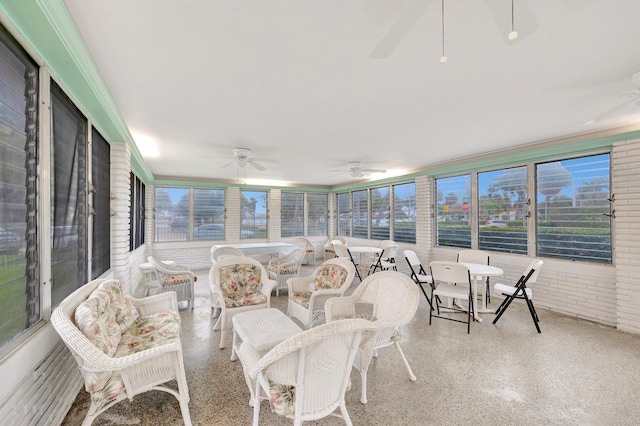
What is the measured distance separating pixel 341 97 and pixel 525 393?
2.94 meters

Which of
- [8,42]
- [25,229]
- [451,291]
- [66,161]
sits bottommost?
[451,291]

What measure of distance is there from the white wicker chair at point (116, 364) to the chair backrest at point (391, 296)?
1.53 metres

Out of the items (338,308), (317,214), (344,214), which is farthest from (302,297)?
(317,214)

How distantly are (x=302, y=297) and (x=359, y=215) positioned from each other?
553 cm

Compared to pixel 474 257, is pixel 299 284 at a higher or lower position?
lower

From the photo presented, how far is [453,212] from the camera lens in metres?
5.71

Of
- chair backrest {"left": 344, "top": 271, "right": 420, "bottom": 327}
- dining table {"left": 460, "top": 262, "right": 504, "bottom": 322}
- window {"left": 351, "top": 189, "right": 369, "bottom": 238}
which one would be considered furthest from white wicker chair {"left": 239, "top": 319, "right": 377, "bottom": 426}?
window {"left": 351, "top": 189, "right": 369, "bottom": 238}

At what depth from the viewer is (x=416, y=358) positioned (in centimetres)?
273


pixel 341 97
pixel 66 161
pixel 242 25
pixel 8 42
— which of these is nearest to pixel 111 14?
pixel 8 42

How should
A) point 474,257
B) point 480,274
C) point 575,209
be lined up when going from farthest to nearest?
point 474,257 < point 575,209 < point 480,274

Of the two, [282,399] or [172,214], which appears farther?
[172,214]

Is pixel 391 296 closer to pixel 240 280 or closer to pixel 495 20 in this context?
pixel 240 280

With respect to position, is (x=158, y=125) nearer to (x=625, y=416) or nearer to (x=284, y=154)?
(x=284, y=154)

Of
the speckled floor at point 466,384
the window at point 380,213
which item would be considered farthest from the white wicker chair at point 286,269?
the window at point 380,213
